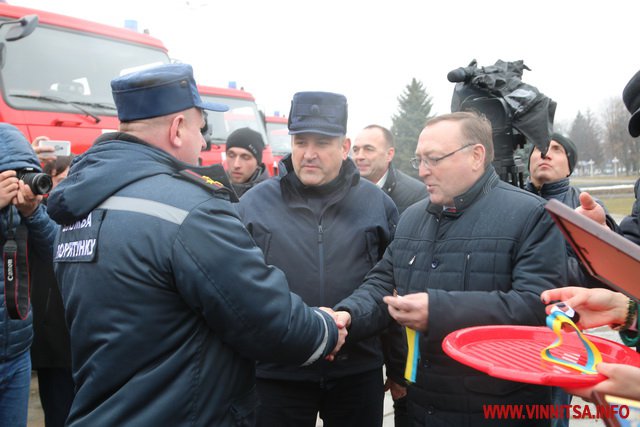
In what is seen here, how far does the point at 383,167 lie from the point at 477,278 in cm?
309

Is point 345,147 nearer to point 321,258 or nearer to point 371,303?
point 321,258

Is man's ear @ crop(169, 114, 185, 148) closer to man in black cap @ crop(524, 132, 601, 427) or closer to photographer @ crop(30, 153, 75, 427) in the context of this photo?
photographer @ crop(30, 153, 75, 427)

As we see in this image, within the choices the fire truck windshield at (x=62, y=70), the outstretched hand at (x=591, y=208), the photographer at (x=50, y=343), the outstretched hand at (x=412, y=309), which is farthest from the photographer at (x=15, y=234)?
the outstretched hand at (x=591, y=208)

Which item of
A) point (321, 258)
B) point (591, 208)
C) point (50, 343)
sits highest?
point (591, 208)

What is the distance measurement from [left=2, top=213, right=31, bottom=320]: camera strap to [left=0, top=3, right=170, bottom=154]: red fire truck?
261 cm

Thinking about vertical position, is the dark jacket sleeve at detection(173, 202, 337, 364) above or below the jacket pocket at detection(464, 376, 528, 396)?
above

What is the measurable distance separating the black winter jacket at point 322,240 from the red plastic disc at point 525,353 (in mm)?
921

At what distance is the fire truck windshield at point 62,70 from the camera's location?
5.29m

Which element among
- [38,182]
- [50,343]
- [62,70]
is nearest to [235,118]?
[62,70]

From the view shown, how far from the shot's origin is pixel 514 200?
226 cm

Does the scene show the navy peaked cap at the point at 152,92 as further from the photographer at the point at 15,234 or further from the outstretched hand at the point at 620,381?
the outstretched hand at the point at 620,381

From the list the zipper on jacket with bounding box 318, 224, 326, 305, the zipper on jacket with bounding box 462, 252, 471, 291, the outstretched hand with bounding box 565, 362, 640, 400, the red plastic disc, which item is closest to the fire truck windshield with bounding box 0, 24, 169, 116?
the zipper on jacket with bounding box 318, 224, 326, 305

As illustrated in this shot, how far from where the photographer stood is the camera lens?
2744 millimetres

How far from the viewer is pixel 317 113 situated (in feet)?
9.83
